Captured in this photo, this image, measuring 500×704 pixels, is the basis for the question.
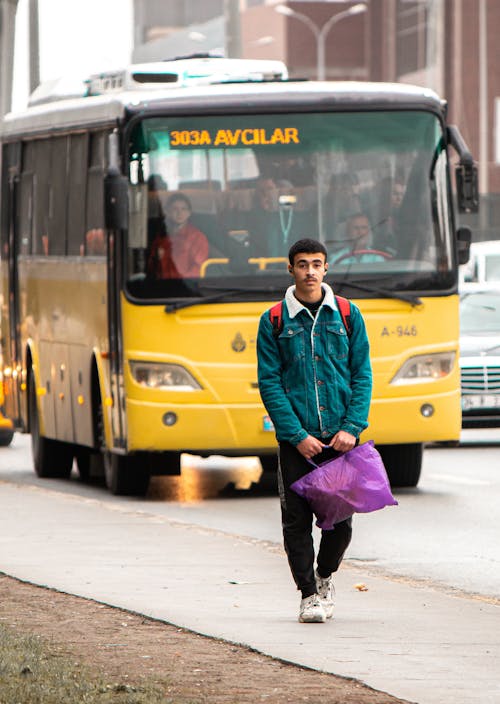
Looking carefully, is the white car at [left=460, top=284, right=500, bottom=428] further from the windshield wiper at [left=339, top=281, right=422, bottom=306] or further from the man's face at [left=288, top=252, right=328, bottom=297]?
the man's face at [left=288, top=252, right=328, bottom=297]

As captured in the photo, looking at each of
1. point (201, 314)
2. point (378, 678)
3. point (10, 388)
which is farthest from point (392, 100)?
point (378, 678)

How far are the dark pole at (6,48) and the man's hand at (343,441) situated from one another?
2839 cm

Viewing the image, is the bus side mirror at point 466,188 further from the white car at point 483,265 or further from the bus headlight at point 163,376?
the white car at point 483,265

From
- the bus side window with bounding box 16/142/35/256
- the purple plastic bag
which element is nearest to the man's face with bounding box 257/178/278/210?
the bus side window with bounding box 16/142/35/256

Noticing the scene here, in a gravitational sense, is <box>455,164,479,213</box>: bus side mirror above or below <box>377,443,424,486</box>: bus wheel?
above

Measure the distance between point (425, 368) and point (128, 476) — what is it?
2567 millimetres

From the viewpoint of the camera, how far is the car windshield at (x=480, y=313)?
22922mm

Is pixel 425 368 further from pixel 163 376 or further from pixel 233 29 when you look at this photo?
pixel 233 29

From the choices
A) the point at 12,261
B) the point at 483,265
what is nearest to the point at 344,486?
the point at 12,261

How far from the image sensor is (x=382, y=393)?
16188 mm

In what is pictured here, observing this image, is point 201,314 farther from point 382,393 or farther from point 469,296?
point 469,296

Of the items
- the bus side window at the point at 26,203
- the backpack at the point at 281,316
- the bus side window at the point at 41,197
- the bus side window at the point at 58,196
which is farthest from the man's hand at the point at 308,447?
the bus side window at the point at 26,203

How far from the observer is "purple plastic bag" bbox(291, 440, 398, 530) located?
9.18 meters

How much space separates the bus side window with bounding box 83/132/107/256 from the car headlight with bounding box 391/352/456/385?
259cm
